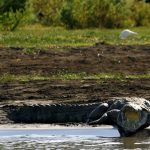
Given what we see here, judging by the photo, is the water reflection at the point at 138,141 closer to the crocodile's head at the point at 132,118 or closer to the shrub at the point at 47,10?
the crocodile's head at the point at 132,118

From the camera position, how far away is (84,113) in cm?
1271

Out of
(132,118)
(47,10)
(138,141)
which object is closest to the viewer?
(138,141)

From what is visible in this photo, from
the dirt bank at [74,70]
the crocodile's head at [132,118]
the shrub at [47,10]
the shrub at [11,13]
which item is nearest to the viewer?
the crocodile's head at [132,118]

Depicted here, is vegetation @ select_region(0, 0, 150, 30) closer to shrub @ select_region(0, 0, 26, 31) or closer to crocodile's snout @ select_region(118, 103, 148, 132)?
shrub @ select_region(0, 0, 26, 31)

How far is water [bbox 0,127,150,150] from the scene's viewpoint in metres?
10.9

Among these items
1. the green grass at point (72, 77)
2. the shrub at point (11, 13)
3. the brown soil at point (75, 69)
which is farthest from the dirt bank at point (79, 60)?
the shrub at point (11, 13)

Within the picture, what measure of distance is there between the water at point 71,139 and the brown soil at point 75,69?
2326mm

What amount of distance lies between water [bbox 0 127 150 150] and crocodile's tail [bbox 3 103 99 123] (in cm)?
59

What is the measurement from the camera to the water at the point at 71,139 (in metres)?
10.9

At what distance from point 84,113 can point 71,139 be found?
1335mm

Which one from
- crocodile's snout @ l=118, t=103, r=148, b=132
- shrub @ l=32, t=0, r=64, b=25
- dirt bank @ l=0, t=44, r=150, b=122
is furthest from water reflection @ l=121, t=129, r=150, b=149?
shrub @ l=32, t=0, r=64, b=25

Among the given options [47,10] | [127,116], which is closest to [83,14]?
[47,10]

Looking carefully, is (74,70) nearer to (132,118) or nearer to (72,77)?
(72,77)

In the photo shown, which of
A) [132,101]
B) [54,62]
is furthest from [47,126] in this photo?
[54,62]
